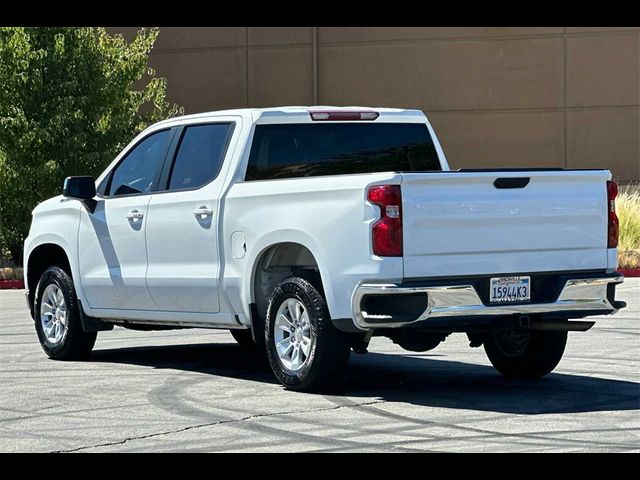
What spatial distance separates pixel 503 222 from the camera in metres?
10.1

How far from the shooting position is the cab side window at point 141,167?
12.2 meters

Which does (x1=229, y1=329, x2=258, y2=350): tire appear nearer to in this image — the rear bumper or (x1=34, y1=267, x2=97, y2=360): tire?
(x1=34, y1=267, x2=97, y2=360): tire

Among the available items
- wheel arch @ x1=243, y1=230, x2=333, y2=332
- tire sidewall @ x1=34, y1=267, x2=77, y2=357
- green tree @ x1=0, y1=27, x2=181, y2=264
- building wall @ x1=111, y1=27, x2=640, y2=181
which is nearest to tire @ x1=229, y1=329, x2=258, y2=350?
tire sidewall @ x1=34, y1=267, x2=77, y2=357

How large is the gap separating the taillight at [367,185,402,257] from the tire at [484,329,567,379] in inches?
78.6

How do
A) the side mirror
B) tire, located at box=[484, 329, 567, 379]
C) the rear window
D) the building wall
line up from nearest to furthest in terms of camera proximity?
tire, located at box=[484, 329, 567, 379] → the rear window → the side mirror → the building wall

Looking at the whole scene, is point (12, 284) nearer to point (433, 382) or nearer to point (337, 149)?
point (337, 149)

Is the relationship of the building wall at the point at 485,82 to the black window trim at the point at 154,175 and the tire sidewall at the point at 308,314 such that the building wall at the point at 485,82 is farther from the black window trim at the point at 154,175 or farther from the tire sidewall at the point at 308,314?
the tire sidewall at the point at 308,314

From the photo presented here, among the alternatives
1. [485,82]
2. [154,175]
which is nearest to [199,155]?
[154,175]

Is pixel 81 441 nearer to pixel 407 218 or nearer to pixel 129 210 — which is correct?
pixel 407 218

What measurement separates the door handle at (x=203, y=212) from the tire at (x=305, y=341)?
984 mm

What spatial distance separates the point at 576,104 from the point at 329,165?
2188 centimetres

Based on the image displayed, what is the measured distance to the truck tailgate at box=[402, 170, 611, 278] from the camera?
980 centimetres

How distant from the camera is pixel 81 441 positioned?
8.46 metres

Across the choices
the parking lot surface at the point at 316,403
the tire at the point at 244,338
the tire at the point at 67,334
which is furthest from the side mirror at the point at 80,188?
the tire at the point at 244,338
